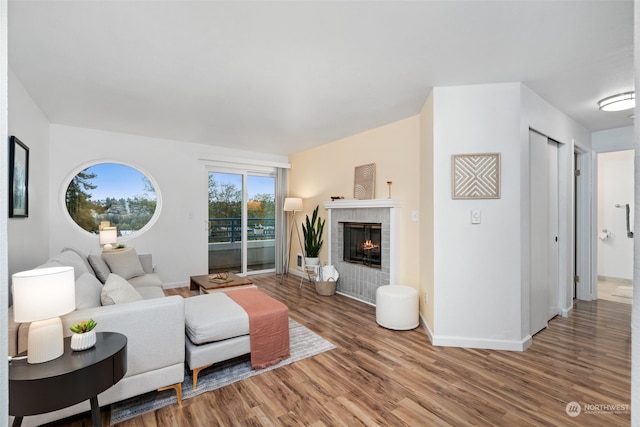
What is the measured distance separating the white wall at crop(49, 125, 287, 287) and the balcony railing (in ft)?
0.90

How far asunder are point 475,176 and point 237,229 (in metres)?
4.36

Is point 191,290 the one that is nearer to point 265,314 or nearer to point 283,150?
point 265,314

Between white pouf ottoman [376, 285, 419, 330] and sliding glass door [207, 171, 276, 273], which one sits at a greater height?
sliding glass door [207, 171, 276, 273]

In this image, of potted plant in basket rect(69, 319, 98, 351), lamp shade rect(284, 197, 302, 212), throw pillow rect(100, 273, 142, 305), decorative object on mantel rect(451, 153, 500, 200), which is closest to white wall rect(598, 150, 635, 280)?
decorative object on mantel rect(451, 153, 500, 200)

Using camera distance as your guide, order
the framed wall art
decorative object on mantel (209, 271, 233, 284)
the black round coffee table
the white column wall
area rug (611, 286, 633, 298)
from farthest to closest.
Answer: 1. area rug (611, 286, 633, 298)
2. decorative object on mantel (209, 271, 233, 284)
3. the white column wall
4. the framed wall art
5. the black round coffee table

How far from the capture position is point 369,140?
432 centimetres

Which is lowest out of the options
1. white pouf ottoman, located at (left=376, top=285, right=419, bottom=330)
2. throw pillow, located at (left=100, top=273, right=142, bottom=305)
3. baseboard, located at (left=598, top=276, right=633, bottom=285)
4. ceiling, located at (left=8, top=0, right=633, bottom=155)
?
baseboard, located at (left=598, top=276, right=633, bottom=285)

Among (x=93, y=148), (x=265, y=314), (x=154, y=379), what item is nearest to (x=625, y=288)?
(x=265, y=314)

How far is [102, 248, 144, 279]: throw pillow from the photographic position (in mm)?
3547

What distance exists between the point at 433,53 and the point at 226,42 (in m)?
1.54

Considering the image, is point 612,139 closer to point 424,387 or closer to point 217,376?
point 424,387

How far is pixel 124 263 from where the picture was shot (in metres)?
3.63

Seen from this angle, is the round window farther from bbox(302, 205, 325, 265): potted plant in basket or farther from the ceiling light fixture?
the ceiling light fixture

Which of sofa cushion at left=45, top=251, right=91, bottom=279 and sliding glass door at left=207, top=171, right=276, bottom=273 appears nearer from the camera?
sofa cushion at left=45, top=251, right=91, bottom=279
